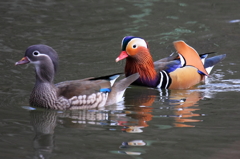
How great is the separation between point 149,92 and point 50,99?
5.97 feet

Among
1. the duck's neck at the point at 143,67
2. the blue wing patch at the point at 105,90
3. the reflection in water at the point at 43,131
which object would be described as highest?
the duck's neck at the point at 143,67

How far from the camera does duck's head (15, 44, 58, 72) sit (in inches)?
219

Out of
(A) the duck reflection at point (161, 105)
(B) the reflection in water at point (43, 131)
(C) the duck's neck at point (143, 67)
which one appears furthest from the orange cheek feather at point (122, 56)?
(B) the reflection in water at point (43, 131)

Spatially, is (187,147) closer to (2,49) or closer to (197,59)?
(197,59)

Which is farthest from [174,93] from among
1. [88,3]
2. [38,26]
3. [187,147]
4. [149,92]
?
[88,3]

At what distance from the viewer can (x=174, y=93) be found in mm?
6910

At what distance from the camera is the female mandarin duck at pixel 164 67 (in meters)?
7.07

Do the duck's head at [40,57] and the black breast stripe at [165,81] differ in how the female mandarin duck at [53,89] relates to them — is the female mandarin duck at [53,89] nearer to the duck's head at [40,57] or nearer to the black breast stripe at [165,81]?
the duck's head at [40,57]

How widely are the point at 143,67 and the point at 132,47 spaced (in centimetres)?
41

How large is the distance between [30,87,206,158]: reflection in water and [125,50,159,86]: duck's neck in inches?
20.5

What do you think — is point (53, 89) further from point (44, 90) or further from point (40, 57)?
point (40, 57)

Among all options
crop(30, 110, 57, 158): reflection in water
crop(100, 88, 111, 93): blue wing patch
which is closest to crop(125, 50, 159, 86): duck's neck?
crop(100, 88, 111, 93): blue wing patch

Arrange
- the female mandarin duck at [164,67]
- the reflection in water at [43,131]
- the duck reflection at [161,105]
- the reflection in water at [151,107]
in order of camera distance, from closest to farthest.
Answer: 1. the reflection in water at [43,131]
2. the reflection in water at [151,107]
3. the duck reflection at [161,105]
4. the female mandarin duck at [164,67]

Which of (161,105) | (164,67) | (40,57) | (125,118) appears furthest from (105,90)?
(164,67)
